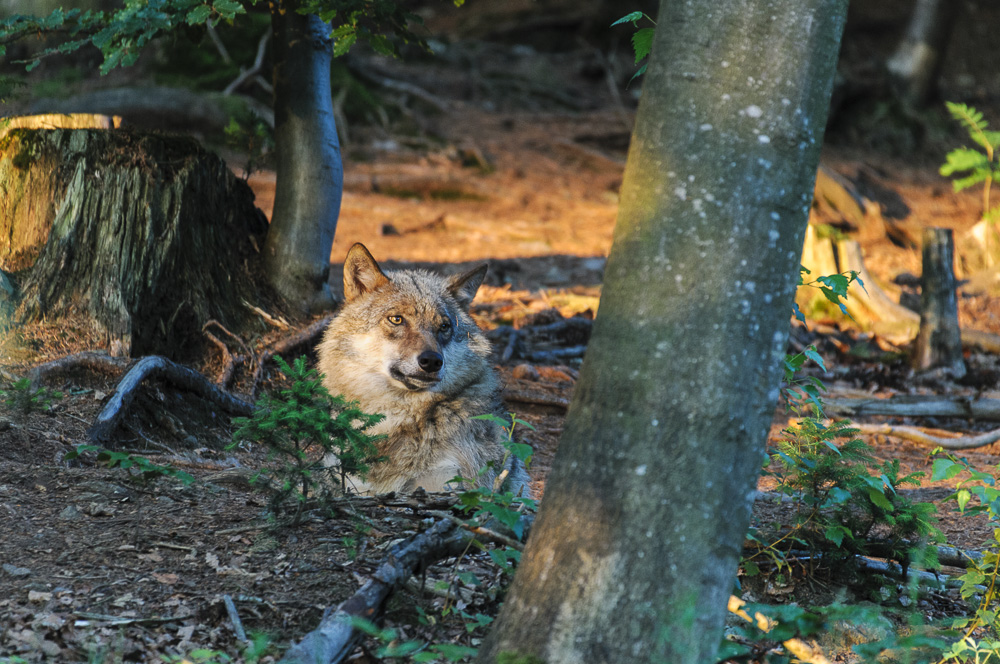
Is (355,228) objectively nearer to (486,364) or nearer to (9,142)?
(9,142)

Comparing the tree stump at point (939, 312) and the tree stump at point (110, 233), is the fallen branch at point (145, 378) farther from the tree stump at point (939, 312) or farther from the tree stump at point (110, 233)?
the tree stump at point (939, 312)

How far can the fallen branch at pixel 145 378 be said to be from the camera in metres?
4.89

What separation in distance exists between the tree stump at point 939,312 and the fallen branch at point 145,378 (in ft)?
25.8

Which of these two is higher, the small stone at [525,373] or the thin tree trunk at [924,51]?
the thin tree trunk at [924,51]

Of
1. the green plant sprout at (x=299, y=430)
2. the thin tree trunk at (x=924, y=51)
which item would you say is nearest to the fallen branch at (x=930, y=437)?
the green plant sprout at (x=299, y=430)

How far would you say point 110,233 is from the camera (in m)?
6.16

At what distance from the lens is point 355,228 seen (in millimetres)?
12984

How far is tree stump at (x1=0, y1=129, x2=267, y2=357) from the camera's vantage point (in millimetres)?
6043

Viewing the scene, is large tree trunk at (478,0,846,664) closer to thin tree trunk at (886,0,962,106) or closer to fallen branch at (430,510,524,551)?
fallen branch at (430,510,524,551)

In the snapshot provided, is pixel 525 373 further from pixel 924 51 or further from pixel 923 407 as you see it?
pixel 924 51

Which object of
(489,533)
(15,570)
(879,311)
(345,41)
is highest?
(345,41)

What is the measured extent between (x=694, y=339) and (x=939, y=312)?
Result: 852 cm

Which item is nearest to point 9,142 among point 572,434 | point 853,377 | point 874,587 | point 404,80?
point 572,434

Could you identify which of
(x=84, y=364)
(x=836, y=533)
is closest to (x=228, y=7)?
(x=84, y=364)
